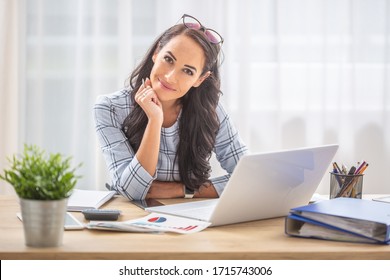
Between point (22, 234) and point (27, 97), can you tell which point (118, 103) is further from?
point (27, 97)

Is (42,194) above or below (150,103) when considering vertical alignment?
below

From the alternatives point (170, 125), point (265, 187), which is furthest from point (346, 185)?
point (170, 125)

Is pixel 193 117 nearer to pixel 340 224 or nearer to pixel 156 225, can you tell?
pixel 156 225

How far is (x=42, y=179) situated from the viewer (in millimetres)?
1307

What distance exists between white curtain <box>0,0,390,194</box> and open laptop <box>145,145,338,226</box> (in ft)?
6.45

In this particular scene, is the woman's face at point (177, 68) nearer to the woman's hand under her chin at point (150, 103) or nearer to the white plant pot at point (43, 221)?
the woman's hand under her chin at point (150, 103)

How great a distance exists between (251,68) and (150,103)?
163cm

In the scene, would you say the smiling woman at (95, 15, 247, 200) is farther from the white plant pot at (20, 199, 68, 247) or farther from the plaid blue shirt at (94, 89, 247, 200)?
the white plant pot at (20, 199, 68, 247)

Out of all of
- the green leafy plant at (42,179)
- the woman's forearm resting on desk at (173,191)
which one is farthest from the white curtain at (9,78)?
the green leafy plant at (42,179)

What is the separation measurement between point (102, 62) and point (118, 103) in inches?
54.7

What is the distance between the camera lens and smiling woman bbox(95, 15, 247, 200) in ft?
7.00

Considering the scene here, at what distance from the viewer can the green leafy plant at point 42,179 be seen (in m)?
1.30

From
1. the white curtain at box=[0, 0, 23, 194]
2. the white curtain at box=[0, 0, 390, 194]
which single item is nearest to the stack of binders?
the white curtain at box=[0, 0, 390, 194]

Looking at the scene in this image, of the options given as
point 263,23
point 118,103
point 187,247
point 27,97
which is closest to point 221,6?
point 263,23
